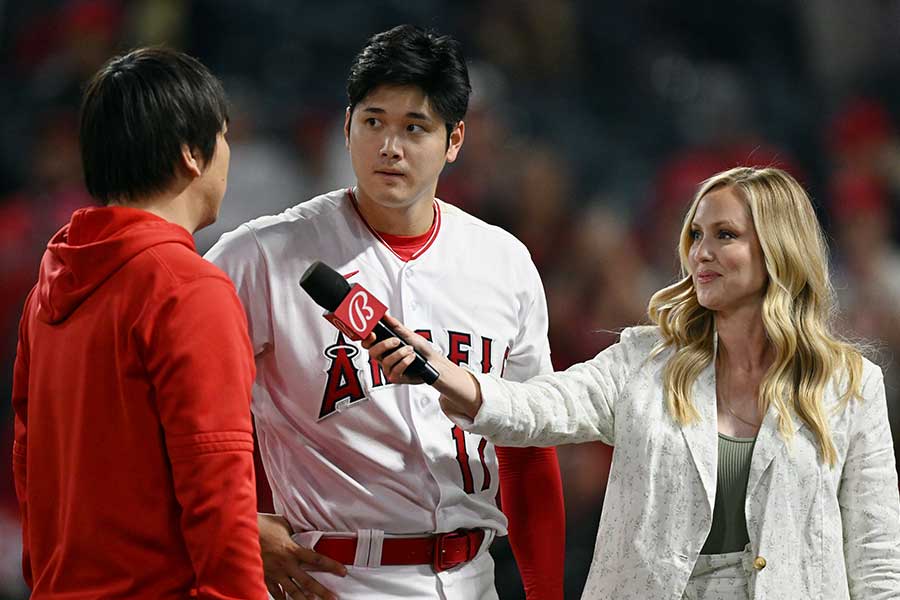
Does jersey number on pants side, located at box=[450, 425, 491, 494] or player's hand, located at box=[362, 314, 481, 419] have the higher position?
player's hand, located at box=[362, 314, 481, 419]

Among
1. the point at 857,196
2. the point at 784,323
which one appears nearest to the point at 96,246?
the point at 784,323

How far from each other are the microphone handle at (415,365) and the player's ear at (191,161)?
35cm

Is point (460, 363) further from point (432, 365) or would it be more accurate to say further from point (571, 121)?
point (571, 121)

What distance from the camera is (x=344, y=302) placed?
1.69 m

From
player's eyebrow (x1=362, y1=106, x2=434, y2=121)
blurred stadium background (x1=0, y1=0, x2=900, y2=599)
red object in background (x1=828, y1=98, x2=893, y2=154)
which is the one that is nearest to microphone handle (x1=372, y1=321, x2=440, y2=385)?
player's eyebrow (x1=362, y1=106, x2=434, y2=121)

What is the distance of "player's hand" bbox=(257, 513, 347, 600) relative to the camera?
6.77 feet

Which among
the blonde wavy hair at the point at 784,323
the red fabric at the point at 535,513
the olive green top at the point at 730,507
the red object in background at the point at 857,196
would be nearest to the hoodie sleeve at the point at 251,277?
the red fabric at the point at 535,513

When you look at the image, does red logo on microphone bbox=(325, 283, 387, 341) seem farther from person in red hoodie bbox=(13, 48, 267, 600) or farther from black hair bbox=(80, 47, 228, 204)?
black hair bbox=(80, 47, 228, 204)

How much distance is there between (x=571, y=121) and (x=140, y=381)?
4628mm

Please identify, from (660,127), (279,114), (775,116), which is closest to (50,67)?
(279,114)

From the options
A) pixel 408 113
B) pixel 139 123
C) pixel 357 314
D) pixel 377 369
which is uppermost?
pixel 408 113

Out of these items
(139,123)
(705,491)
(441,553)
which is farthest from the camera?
(441,553)

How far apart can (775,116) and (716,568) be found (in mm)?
4354

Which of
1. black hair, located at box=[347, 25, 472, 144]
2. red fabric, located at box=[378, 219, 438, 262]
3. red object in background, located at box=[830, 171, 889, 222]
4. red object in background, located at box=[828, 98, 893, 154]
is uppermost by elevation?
red object in background, located at box=[828, 98, 893, 154]
